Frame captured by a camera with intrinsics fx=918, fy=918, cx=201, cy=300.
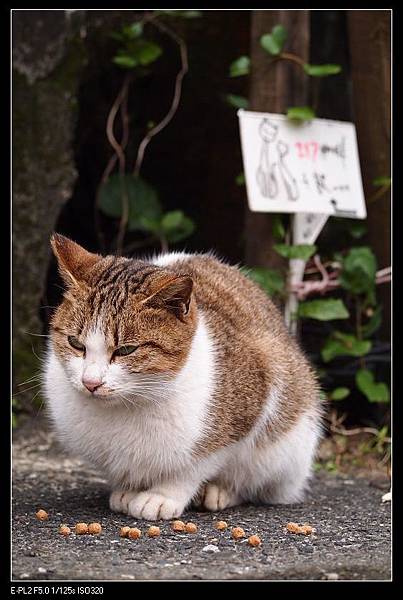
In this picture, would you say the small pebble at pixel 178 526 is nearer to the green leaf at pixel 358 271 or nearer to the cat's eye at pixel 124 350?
the cat's eye at pixel 124 350

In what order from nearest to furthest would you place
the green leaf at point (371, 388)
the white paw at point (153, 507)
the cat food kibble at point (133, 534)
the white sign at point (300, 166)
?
1. the cat food kibble at point (133, 534)
2. the white paw at point (153, 507)
3. the white sign at point (300, 166)
4. the green leaf at point (371, 388)

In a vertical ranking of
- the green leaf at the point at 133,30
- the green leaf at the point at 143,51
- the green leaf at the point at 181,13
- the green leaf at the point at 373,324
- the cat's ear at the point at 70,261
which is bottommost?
the green leaf at the point at 373,324

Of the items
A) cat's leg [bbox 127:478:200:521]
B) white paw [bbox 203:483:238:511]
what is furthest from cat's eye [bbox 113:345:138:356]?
white paw [bbox 203:483:238:511]

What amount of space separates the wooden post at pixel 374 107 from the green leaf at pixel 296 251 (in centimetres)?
60

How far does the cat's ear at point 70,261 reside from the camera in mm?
3277

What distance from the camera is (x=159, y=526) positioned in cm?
326

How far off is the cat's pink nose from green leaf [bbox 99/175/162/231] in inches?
103

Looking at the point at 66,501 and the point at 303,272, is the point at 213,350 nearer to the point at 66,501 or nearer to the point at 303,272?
the point at 66,501

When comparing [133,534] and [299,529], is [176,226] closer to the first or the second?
[299,529]

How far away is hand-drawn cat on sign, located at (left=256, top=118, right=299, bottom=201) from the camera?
15.5ft

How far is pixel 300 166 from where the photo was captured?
4.81 meters

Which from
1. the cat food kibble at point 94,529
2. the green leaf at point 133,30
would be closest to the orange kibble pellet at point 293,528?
the cat food kibble at point 94,529

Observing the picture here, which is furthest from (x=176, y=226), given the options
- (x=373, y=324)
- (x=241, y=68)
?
(x=373, y=324)

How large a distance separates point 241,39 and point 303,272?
1.63 metres
